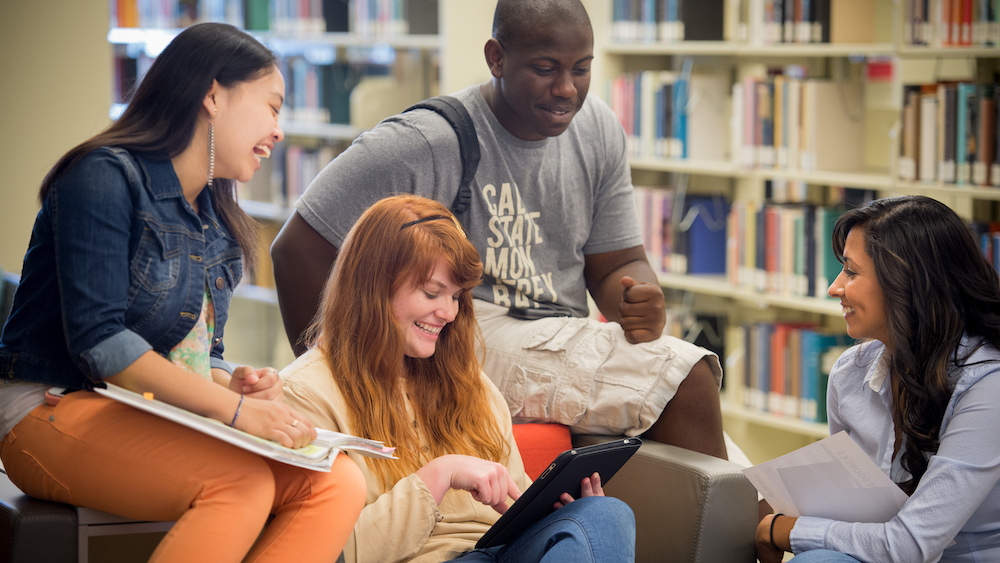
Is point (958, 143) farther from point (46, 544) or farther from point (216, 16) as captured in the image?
point (216, 16)

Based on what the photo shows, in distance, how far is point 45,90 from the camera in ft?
8.88

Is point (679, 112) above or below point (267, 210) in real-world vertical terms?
above

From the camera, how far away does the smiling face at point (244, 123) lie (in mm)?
1398

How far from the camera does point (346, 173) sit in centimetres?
196

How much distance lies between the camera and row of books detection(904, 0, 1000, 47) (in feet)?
8.97

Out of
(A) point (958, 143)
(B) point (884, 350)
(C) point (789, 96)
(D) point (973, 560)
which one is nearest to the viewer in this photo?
(D) point (973, 560)

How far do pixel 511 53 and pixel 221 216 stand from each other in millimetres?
810

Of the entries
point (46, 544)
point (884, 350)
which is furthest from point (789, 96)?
point (46, 544)

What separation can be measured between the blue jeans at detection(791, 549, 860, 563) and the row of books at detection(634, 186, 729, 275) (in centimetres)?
211

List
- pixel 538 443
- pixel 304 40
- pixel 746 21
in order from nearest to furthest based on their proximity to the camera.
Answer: pixel 538 443 → pixel 746 21 → pixel 304 40

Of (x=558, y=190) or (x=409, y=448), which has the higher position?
(x=558, y=190)

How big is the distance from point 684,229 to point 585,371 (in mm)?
1771

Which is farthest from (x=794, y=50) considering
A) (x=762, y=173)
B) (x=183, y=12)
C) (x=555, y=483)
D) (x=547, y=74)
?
(x=183, y=12)

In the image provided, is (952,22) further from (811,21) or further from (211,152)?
(211,152)
